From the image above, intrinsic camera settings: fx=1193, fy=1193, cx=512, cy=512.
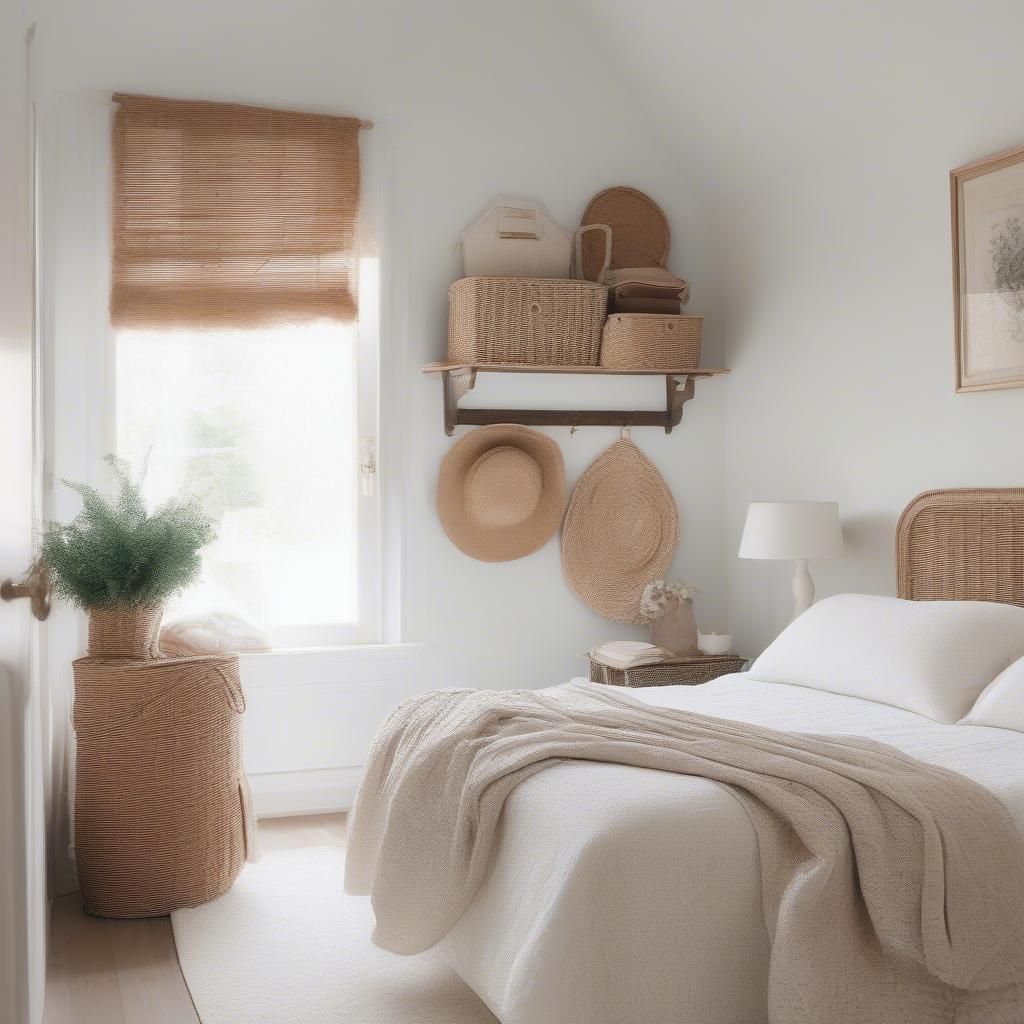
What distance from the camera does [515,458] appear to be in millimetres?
4391

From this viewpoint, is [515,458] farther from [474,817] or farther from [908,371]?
[474,817]

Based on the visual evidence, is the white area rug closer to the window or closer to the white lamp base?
the window

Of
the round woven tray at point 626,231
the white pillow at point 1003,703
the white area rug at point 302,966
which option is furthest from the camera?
the round woven tray at point 626,231

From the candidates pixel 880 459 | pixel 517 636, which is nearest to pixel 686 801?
pixel 880 459

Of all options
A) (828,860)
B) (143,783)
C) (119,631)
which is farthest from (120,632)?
(828,860)

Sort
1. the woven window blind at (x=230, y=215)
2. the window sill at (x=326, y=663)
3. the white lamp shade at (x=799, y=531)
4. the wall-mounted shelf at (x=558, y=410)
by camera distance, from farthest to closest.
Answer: the wall-mounted shelf at (x=558, y=410)
the window sill at (x=326, y=663)
the woven window blind at (x=230, y=215)
the white lamp shade at (x=799, y=531)

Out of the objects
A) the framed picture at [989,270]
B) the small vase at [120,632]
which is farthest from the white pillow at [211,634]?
the framed picture at [989,270]

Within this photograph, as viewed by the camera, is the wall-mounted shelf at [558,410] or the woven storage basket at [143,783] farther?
the wall-mounted shelf at [558,410]

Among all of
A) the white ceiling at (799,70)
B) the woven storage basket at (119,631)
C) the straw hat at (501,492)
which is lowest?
the woven storage basket at (119,631)

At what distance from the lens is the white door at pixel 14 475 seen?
4.54 ft

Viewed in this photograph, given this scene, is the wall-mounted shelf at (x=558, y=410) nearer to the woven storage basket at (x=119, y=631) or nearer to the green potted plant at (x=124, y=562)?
the green potted plant at (x=124, y=562)

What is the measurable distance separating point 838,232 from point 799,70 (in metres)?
0.55

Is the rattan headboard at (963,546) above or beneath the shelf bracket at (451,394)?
beneath

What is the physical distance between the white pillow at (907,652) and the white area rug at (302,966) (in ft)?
4.24
